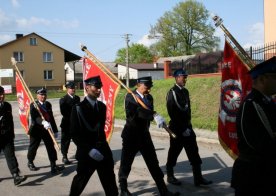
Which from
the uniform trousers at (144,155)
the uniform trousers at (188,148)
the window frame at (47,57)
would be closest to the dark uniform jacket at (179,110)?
the uniform trousers at (188,148)

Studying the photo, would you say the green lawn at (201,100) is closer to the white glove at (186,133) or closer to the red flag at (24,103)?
the red flag at (24,103)

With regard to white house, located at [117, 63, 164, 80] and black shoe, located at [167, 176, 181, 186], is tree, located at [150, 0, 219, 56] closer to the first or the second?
white house, located at [117, 63, 164, 80]

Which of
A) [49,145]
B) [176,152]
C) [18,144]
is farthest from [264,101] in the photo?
[18,144]

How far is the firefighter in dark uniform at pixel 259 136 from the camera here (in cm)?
312

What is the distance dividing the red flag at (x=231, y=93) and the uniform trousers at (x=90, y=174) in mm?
1580

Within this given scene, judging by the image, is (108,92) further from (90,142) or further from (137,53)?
(137,53)

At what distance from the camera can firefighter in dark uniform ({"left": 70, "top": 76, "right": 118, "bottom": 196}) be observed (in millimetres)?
4727

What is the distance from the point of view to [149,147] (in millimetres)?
5754

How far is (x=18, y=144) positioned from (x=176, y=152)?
688 centimetres

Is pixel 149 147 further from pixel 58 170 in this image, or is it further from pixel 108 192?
pixel 58 170

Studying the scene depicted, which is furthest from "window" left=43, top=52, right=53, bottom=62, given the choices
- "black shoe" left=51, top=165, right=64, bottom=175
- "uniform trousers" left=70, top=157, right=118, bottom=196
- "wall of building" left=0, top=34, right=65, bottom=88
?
"uniform trousers" left=70, top=157, right=118, bottom=196

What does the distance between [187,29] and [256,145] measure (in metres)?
70.0

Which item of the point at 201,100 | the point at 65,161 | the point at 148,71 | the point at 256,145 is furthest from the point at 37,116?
the point at 148,71

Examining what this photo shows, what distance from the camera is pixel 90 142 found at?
477cm
